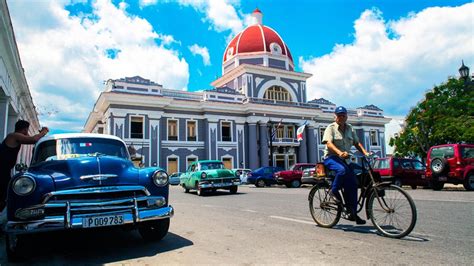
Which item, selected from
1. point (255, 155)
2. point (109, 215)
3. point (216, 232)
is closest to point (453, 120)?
point (255, 155)

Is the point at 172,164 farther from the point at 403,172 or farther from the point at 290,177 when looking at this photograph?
the point at 403,172

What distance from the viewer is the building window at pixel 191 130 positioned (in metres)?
37.5

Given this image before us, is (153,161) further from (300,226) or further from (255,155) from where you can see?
(300,226)

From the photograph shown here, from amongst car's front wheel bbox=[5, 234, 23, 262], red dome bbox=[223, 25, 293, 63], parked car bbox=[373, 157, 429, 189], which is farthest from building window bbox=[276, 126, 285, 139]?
car's front wheel bbox=[5, 234, 23, 262]

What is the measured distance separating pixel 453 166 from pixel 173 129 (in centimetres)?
2829

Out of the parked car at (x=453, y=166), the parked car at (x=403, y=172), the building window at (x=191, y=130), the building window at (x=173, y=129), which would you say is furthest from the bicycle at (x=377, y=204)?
the building window at (x=191, y=130)

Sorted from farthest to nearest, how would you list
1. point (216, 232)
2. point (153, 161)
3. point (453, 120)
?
1. point (153, 161)
2. point (453, 120)
3. point (216, 232)

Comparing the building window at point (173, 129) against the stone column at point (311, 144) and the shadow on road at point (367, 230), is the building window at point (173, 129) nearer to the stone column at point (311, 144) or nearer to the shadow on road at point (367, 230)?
the stone column at point (311, 144)

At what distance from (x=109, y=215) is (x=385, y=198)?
3762 millimetres

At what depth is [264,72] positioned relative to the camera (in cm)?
4188

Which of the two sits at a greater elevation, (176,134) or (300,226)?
(176,134)

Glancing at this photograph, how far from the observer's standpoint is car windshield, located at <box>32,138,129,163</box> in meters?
5.48

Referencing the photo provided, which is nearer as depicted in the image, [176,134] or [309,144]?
[176,134]

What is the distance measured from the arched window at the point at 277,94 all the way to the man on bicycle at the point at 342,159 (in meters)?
36.9
